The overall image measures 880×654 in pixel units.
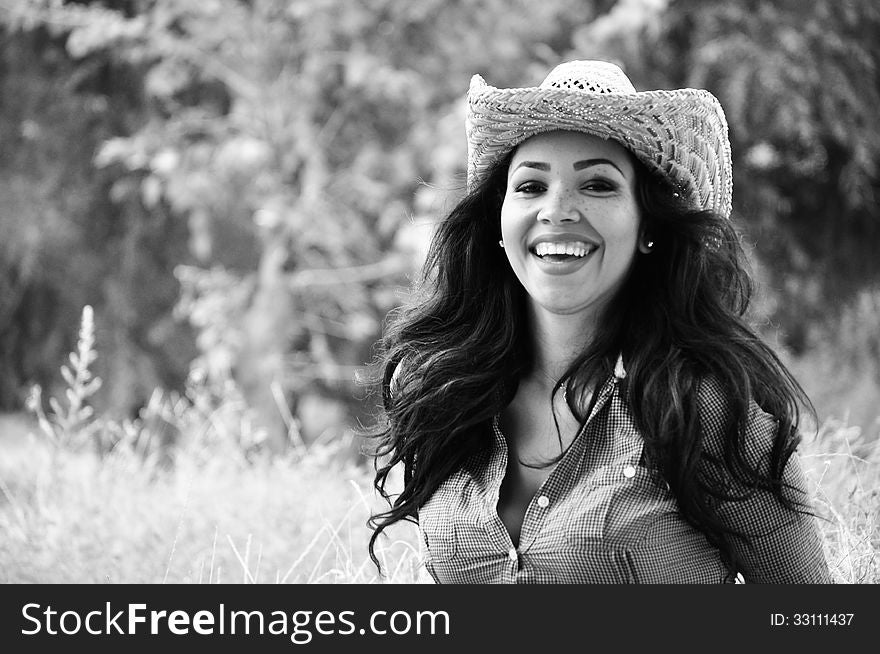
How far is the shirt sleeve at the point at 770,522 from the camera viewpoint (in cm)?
202

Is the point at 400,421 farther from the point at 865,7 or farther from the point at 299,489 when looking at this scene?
the point at 865,7

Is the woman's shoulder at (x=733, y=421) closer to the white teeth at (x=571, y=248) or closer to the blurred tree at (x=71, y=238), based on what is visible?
the white teeth at (x=571, y=248)

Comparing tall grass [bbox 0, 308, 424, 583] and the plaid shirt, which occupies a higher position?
tall grass [bbox 0, 308, 424, 583]

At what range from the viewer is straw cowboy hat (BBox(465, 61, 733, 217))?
217 cm

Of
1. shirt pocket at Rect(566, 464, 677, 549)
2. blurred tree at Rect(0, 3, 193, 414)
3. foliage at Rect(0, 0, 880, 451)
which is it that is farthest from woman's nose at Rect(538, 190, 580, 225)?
blurred tree at Rect(0, 3, 193, 414)

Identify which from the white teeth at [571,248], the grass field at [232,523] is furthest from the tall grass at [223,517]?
the white teeth at [571,248]

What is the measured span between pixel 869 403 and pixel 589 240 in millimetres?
6111

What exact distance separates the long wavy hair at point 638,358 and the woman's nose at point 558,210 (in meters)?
0.18

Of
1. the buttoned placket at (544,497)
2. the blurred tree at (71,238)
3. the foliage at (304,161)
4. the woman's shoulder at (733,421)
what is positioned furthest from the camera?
the blurred tree at (71,238)

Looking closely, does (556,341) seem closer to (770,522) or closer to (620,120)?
(620,120)

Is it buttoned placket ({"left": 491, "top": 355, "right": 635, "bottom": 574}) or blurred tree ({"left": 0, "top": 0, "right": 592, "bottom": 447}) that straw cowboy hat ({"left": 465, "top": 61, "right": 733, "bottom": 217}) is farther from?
blurred tree ({"left": 0, "top": 0, "right": 592, "bottom": 447})

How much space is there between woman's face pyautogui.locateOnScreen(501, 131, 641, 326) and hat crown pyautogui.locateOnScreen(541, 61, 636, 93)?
0.10 meters

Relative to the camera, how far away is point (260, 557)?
10.4 feet

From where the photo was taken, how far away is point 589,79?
7.34 ft
